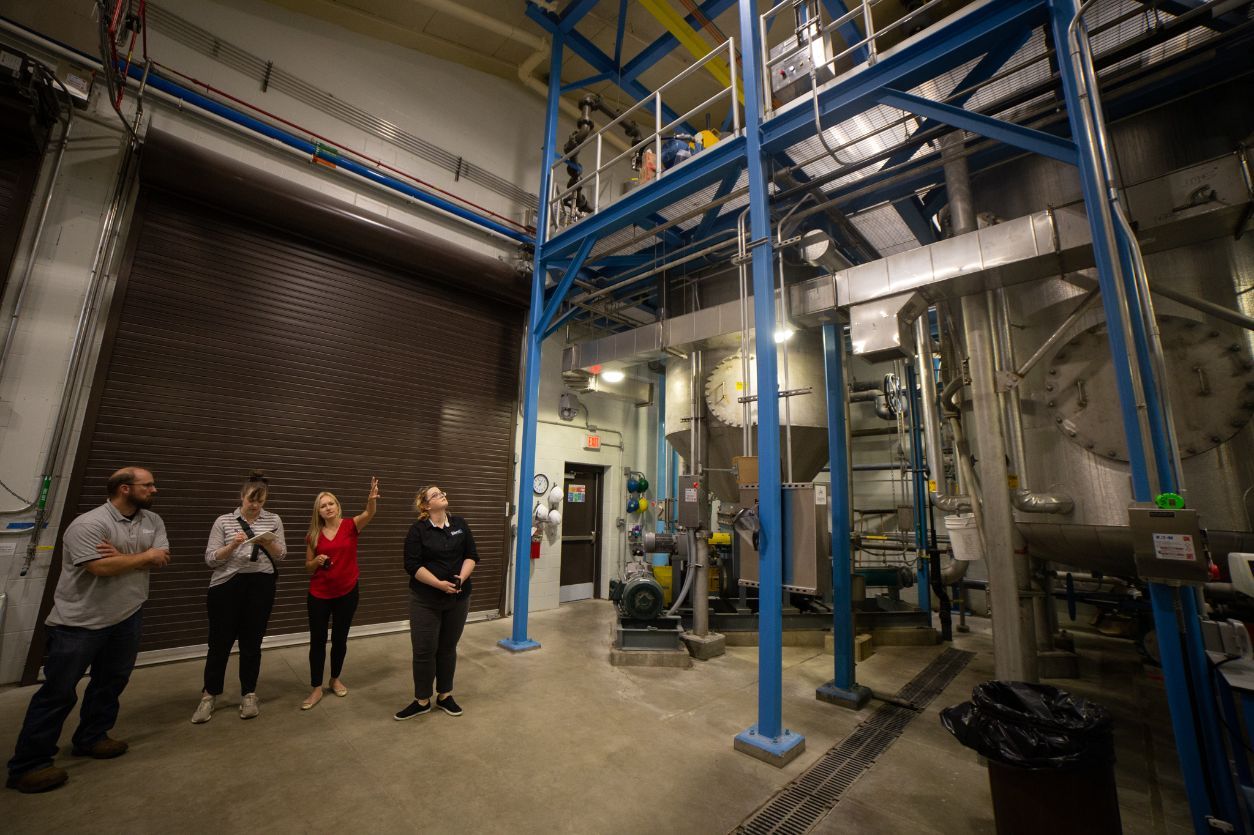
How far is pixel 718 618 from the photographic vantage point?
18.8 ft

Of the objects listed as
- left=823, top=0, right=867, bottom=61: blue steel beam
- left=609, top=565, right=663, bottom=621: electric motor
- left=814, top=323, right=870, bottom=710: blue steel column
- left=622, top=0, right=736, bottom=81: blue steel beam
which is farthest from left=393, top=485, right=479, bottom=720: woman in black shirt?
left=622, top=0, right=736, bottom=81: blue steel beam

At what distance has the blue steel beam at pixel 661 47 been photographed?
5836 millimetres

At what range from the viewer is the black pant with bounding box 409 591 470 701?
342 centimetres

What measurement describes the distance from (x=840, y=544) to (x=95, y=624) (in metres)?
4.97

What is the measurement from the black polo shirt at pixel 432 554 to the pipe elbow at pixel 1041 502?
3.96 metres

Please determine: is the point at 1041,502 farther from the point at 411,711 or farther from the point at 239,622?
the point at 239,622

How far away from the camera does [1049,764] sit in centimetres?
196

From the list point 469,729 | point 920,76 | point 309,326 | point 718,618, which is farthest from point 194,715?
point 920,76

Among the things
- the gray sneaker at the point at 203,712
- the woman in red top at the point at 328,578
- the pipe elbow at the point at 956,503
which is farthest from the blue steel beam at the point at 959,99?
the gray sneaker at the point at 203,712

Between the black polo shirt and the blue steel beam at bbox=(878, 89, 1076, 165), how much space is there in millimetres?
4276

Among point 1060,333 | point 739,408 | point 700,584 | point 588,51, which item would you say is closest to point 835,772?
point 700,584

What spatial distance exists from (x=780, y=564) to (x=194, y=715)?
4095 mm

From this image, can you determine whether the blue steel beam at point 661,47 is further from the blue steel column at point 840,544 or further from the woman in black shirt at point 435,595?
the woman in black shirt at point 435,595

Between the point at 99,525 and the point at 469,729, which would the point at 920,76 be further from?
the point at 99,525
